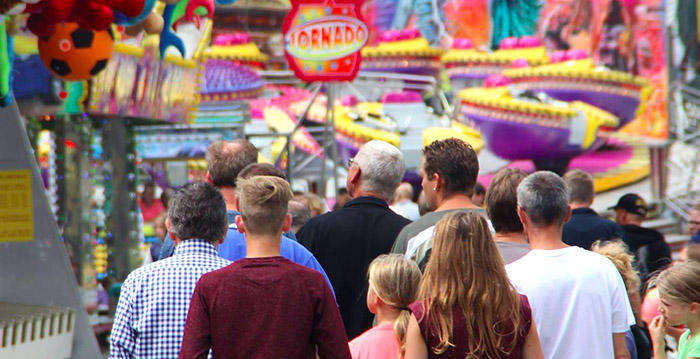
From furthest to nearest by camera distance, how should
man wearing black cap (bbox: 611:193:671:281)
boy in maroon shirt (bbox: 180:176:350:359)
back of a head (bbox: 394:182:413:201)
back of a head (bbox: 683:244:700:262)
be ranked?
1. back of a head (bbox: 394:182:413:201)
2. man wearing black cap (bbox: 611:193:671:281)
3. back of a head (bbox: 683:244:700:262)
4. boy in maroon shirt (bbox: 180:176:350:359)

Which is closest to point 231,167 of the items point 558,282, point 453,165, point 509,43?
point 453,165

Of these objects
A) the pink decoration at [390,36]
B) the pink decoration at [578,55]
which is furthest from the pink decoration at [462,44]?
the pink decoration at [578,55]

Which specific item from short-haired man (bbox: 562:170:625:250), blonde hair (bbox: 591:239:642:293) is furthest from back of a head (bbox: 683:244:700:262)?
short-haired man (bbox: 562:170:625:250)

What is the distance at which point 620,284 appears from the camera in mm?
3828

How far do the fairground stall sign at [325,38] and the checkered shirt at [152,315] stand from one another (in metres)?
6.84

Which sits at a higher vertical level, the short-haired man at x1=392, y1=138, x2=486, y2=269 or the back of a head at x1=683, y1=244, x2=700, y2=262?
the short-haired man at x1=392, y1=138, x2=486, y2=269

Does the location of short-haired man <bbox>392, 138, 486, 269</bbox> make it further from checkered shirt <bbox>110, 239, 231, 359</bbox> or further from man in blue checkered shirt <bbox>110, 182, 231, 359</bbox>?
checkered shirt <bbox>110, 239, 231, 359</bbox>

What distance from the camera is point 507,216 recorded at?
4082 millimetres

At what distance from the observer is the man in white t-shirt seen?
12.1 feet

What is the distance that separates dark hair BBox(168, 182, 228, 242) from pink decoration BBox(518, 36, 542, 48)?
18.5 metres

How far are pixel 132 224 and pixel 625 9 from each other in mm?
14750

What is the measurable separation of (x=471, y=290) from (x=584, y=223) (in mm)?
3195

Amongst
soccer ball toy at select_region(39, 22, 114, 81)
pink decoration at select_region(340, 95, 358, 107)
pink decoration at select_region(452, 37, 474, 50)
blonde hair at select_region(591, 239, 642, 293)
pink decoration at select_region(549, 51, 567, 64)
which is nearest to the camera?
blonde hair at select_region(591, 239, 642, 293)

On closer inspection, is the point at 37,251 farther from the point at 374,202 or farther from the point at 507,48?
the point at 507,48
